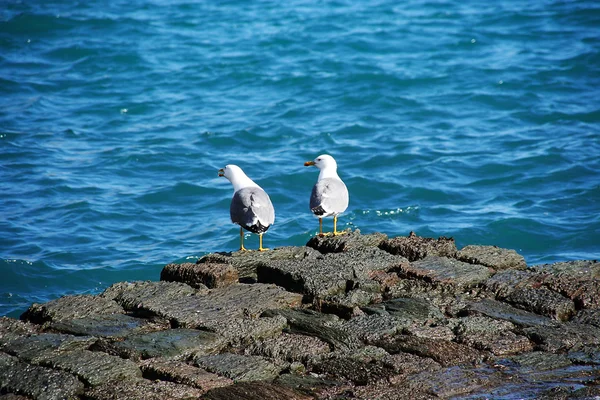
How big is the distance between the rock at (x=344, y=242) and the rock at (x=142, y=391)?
262 cm

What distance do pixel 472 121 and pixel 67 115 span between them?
8513 millimetres

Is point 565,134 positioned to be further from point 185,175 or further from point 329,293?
point 329,293

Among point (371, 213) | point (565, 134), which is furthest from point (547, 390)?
point (565, 134)

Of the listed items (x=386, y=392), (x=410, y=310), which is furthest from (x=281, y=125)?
(x=386, y=392)

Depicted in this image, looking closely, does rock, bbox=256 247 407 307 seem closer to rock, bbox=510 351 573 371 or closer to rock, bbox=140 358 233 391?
rock, bbox=510 351 573 371

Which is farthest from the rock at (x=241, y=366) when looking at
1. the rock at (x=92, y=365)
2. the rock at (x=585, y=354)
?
the rock at (x=585, y=354)

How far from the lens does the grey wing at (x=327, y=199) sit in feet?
25.3

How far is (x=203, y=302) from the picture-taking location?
5762 millimetres

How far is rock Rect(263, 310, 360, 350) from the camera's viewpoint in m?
5.21

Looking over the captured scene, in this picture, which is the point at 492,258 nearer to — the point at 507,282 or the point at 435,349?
the point at 507,282

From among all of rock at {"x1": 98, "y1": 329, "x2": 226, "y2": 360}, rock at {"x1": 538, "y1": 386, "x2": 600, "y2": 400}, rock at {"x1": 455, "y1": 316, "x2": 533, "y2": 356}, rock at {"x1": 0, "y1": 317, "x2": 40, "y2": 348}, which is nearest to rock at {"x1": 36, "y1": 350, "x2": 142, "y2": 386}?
rock at {"x1": 98, "y1": 329, "x2": 226, "y2": 360}

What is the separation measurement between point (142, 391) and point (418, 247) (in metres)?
3.11

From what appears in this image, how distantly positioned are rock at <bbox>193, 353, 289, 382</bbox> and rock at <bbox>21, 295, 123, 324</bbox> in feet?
3.53

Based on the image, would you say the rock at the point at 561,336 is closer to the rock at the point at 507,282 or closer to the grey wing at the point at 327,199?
the rock at the point at 507,282
